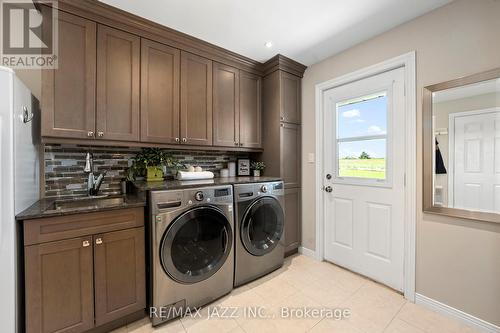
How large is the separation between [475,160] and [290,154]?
1619mm

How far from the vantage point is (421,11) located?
68.4 inches

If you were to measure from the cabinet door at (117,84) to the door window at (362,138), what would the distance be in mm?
2171

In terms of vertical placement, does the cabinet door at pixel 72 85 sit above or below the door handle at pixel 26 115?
above

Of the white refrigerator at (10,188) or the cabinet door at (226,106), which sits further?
the cabinet door at (226,106)

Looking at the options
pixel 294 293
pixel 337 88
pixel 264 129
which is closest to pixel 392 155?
pixel 337 88

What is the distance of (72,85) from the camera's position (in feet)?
5.26

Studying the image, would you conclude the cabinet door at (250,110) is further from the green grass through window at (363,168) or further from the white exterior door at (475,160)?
the white exterior door at (475,160)

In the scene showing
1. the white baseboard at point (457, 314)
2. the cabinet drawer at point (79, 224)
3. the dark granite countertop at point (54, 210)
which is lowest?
the white baseboard at point (457, 314)

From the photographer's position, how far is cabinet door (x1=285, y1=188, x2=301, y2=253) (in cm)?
263

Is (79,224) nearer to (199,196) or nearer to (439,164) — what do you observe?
(199,196)

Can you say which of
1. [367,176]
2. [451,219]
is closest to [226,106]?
[367,176]

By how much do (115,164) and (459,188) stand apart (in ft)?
9.88

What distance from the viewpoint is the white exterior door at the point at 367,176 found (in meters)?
1.99

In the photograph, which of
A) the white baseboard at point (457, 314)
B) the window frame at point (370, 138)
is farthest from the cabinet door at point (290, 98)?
the white baseboard at point (457, 314)
